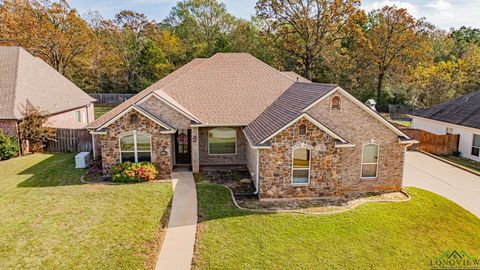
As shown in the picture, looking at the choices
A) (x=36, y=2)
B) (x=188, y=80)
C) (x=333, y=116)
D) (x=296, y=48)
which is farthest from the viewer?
(x=296, y=48)

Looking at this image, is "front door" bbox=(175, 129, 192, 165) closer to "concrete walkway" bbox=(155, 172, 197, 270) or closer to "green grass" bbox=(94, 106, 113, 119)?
"concrete walkway" bbox=(155, 172, 197, 270)

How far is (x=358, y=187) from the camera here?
15.2 m

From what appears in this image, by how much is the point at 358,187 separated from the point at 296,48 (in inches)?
1223

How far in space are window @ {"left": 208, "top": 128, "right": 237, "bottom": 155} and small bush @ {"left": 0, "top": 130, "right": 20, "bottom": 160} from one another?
12.4 m

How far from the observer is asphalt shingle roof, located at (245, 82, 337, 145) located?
14.2 meters

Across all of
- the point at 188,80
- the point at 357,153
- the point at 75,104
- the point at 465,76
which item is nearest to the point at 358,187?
the point at 357,153

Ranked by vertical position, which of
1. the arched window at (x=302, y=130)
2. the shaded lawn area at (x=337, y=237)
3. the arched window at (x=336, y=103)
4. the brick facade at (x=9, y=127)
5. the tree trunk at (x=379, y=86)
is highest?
the tree trunk at (x=379, y=86)

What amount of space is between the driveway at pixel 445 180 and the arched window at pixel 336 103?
5834 millimetres

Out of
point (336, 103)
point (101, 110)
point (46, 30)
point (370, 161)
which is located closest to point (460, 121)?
point (370, 161)

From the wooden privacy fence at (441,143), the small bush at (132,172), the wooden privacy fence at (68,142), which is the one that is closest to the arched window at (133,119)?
the small bush at (132,172)

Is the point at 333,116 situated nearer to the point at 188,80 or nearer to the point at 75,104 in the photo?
the point at 188,80

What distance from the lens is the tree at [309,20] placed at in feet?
127

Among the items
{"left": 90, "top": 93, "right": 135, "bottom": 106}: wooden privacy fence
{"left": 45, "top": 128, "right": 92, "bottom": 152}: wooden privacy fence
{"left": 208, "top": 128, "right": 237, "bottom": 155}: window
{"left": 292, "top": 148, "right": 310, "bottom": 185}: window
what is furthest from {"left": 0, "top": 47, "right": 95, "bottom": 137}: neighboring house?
{"left": 90, "top": 93, "right": 135, "bottom": 106}: wooden privacy fence

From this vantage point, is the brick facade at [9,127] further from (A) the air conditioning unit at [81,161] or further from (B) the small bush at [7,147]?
(A) the air conditioning unit at [81,161]
